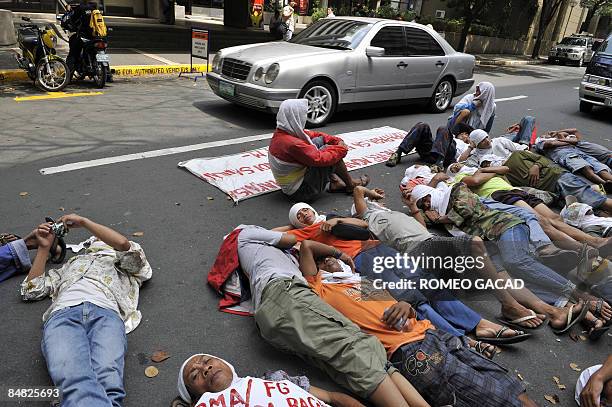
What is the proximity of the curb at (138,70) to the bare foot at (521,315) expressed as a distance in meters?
9.56

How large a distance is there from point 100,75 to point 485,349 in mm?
8743

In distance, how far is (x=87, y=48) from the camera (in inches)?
356

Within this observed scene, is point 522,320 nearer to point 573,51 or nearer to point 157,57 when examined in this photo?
point 157,57

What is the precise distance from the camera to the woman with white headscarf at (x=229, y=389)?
7.33 ft

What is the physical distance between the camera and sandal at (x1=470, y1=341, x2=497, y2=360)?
9.79 feet

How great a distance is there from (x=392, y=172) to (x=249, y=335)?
3802mm

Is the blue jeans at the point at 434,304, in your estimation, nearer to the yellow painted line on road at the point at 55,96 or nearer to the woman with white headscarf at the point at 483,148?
the woman with white headscarf at the point at 483,148

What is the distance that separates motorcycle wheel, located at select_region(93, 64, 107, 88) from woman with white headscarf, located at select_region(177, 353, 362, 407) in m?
8.26

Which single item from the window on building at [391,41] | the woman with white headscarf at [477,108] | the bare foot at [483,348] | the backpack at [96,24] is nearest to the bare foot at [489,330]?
the bare foot at [483,348]

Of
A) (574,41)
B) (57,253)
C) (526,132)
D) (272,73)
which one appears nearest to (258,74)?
(272,73)

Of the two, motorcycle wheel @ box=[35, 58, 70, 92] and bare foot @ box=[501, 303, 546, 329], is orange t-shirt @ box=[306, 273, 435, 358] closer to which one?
bare foot @ box=[501, 303, 546, 329]

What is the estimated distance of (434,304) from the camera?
10.9ft

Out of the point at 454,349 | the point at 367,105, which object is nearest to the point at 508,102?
the point at 367,105

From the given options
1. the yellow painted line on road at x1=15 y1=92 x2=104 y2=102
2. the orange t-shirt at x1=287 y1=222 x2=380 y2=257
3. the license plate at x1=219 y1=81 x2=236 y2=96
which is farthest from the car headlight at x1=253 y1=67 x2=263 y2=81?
the orange t-shirt at x1=287 y1=222 x2=380 y2=257
